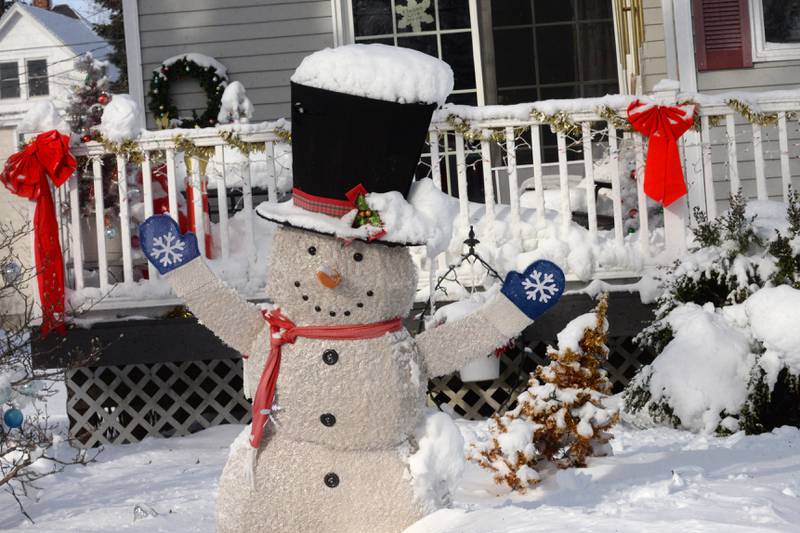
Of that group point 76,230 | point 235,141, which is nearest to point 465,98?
point 235,141

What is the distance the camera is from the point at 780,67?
9008 millimetres

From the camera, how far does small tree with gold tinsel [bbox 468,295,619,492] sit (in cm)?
467

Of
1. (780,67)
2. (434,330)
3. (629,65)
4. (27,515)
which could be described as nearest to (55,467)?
(27,515)

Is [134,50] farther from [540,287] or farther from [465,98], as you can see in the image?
[540,287]

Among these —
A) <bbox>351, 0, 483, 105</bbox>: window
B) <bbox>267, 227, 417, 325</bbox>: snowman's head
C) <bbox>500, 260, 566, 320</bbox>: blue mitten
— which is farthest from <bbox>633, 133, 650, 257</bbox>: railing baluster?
<bbox>351, 0, 483, 105</bbox>: window

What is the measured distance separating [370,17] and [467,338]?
700 cm

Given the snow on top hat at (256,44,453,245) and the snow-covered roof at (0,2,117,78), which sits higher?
the snow-covered roof at (0,2,117,78)

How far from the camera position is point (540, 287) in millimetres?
3545

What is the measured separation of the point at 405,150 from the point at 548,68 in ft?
25.7

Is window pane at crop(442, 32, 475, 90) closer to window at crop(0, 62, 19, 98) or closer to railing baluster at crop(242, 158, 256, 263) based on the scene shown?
railing baluster at crop(242, 158, 256, 263)

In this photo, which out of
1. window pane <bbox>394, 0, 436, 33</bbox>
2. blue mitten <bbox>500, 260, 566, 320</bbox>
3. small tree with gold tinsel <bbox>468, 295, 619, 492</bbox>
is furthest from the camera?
window pane <bbox>394, 0, 436, 33</bbox>

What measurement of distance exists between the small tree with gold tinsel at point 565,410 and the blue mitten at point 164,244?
1.63 meters

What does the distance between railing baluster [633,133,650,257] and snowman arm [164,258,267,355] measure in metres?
3.17

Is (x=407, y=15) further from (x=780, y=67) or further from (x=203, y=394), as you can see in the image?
(x=203, y=394)
